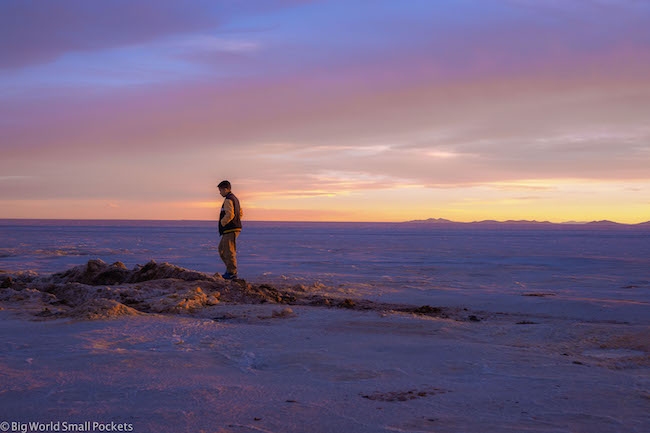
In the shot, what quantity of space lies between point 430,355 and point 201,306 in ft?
12.6

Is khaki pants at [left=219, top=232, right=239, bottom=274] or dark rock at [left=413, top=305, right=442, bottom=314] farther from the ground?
khaki pants at [left=219, top=232, right=239, bottom=274]

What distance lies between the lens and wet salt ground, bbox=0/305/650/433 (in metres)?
3.14

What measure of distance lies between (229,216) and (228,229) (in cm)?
26

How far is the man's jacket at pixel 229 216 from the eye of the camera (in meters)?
10.4

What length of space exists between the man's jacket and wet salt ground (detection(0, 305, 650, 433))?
4.23 m

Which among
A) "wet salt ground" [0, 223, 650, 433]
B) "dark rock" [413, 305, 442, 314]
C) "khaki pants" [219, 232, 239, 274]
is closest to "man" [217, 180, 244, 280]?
"khaki pants" [219, 232, 239, 274]

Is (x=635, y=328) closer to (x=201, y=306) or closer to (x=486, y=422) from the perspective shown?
(x=486, y=422)

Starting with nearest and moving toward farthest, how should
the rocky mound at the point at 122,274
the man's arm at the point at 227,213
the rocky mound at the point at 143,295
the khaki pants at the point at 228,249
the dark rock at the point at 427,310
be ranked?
the rocky mound at the point at 143,295 < the dark rock at the point at 427,310 < the rocky mound at the point at 122,274 < the khaki pants at the point at 228,249 < the man's arm at the point at 227,213

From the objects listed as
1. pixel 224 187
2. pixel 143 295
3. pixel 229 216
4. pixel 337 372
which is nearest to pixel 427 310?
pixel 337 372

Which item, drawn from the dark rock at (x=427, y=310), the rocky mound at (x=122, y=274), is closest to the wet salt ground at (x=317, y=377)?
the dark rock at (x=427, y=310)

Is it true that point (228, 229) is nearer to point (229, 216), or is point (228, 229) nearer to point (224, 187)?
point (229, 216)

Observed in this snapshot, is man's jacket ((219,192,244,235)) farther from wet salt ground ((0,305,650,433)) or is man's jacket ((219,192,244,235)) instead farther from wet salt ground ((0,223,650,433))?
wet salt ground ((0,305,650,433))

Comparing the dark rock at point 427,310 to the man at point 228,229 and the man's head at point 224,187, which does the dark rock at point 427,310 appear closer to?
the man at point 228,229

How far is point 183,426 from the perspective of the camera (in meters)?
2.98
